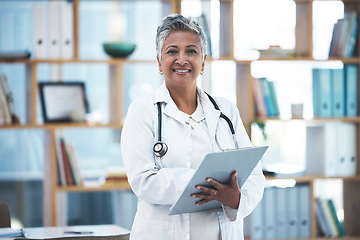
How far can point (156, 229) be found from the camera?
2100mm

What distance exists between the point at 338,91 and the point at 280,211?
3.16 ft

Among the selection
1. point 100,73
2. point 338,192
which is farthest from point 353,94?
point 100,73

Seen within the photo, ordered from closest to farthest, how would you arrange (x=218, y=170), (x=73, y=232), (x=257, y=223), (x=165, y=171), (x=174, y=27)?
Result: (x=218, y=170), (x=165, y=171), (x=174, y=27), (x=73, y=232), (x=257, y=223)

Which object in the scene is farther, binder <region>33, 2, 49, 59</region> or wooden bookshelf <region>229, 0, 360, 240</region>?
wooden bookshelf <region>229, 0, 360, 240</region>

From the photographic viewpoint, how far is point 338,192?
4680 mm

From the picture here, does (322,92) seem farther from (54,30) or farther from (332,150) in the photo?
(54,30)

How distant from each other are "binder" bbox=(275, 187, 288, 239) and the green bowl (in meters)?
1.43

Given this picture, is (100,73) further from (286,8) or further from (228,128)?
(228,128)

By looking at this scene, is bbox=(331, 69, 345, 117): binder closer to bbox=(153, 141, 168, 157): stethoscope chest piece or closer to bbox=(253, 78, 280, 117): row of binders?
bbox=(253, 78, 280, 117): row of binders

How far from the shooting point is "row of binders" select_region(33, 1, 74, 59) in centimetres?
422

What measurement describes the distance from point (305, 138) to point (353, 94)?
18.6 inches

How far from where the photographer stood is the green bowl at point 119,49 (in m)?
4.29

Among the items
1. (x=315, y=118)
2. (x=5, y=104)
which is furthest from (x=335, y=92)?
(x=5, y=104)

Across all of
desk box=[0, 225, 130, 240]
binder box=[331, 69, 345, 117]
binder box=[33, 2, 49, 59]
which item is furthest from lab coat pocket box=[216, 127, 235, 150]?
binder box=[331, 69, 345, 117]
